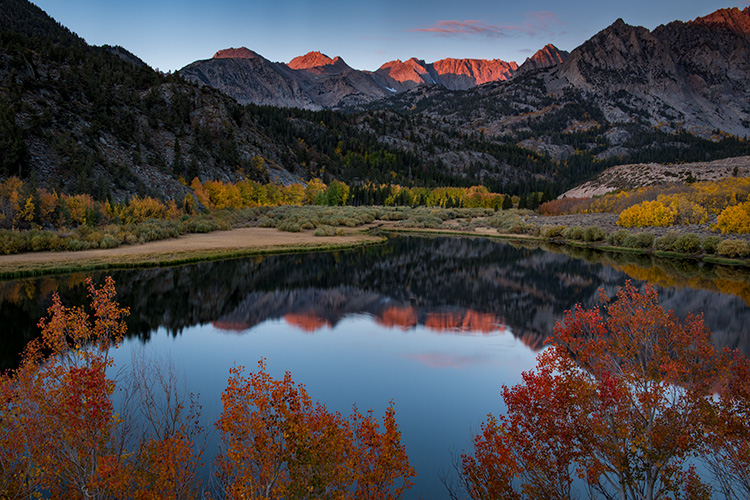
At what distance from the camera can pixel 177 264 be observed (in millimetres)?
45688

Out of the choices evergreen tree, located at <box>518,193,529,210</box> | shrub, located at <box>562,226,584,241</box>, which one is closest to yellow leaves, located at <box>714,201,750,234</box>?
shrub, located at <box>562,226,584,241</box>

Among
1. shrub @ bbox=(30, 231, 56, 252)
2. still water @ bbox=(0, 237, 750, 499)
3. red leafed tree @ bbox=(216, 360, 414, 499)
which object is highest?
shrub @ bbox=(30, 231, 56, 252)

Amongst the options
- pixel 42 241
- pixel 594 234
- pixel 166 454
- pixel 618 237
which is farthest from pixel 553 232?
pixel 166 454

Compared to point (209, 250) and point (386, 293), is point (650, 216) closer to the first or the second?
point (386, 293)

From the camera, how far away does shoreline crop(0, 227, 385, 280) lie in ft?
128

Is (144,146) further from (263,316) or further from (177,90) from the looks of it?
(263,316)

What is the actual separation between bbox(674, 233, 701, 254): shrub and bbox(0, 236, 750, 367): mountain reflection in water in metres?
6.39

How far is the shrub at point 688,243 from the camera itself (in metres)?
57.7

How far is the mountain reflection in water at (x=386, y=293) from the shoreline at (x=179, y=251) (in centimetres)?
227

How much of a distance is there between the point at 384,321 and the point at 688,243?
159 feet

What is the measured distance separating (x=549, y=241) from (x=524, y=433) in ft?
243

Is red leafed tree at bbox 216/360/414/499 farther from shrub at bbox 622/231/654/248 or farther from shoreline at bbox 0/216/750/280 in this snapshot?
shrub at bbox 622/231/654/248

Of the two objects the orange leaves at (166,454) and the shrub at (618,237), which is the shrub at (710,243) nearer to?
the shrub at (618,237)

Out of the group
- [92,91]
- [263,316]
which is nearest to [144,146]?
[92,91]
